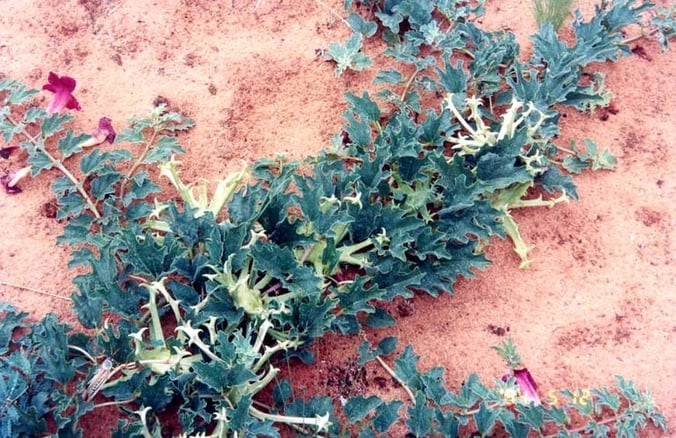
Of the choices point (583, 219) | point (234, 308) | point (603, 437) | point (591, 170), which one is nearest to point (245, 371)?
point (234, 308)

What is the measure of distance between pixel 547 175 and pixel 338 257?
1083mm

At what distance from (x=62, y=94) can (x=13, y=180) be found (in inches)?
17.6

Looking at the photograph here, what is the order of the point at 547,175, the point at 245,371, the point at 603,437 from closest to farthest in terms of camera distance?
1. the point at 245,371
2. the point at 603,437
3. the point at 547,175

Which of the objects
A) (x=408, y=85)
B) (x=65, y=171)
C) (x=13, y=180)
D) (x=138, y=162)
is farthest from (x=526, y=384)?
(x=13, y=180)

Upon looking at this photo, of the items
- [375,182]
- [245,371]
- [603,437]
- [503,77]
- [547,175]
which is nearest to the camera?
[245,371]

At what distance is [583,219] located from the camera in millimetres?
3066

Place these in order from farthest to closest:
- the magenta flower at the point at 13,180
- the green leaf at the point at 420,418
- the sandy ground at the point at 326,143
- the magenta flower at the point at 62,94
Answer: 1. the magenta flower at the point at 62,94
2. the magenta flower at the point at 13,180
3. the sandy ground at the point at 326,143
4. the green leaf at the point at 420,418

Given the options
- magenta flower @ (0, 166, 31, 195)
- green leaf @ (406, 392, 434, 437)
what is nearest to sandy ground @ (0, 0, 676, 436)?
magenta flower @ (0, 166, 31, 195)

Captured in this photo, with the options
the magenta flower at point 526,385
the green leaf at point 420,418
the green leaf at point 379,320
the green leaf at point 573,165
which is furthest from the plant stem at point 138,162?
the green leaf at point 573,165

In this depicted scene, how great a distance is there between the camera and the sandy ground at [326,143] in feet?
8.84

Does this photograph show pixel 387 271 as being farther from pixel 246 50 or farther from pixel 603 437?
pixel 246 50

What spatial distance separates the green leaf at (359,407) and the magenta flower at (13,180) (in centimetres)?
170

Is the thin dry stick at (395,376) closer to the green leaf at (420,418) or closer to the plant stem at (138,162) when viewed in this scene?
the green leaf at (420,418)

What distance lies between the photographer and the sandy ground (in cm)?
270
